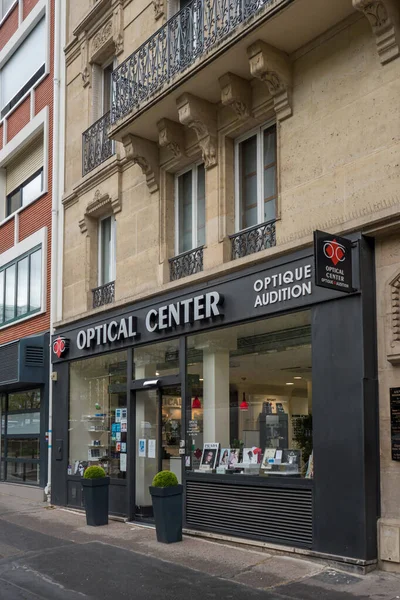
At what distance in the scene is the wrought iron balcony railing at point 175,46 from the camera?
10484 mm

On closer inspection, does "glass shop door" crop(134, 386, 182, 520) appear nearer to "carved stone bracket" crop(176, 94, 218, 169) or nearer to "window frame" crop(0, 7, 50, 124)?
"carved stone bracket" crop(176, 94, 218, 169)

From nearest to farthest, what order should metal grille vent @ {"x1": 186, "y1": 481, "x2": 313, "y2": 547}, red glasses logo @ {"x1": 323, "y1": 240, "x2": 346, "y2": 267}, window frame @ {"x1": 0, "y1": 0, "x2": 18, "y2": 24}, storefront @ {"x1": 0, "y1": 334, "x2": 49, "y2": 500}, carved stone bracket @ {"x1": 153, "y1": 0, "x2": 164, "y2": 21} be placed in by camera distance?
red glasses logo @ {"x1": 323, "y1": 240, "x2": 346, "y2": 267} → metal grille vent @ {"x1": 186, "y1": 481, "x2": 313, "y2": 547} → carved stone bracket @ {"x1": 153, "y1": 0, "x2": 164, "y2": 21} → storefront @ {"x1": 0, "y1": 334, "x2": 49, "y2": 500} → window frame @ {"x1": 0, "y1": 0, "x2": 18, "y2": 24}

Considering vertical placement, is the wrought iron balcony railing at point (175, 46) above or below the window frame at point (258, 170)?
above

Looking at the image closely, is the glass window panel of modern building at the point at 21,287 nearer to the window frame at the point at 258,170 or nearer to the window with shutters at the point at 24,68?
the window with shutters at the point at 24,68

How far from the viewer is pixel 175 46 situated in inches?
461

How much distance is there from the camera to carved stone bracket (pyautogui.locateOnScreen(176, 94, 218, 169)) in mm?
11383

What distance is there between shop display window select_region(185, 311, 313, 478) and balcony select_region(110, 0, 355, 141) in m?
3.75

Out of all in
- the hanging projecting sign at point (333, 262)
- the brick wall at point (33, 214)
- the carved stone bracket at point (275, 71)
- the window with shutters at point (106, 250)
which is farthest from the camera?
the brick wall at point (33, 214)

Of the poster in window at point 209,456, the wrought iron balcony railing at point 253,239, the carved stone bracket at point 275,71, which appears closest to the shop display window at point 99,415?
the poster in window at point 209,456

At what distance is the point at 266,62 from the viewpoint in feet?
32.5

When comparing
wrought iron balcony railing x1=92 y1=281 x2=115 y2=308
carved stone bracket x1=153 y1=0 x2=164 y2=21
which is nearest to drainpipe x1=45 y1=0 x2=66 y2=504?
wrought iron balcony railing x1=92 y1=281 x2=115 y2=308

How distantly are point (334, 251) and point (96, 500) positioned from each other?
6.40 m

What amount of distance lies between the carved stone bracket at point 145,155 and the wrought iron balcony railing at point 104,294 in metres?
2.40

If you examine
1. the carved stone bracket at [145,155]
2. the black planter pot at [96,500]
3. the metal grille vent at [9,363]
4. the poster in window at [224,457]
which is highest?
the carved stone bracket at [145,155]
